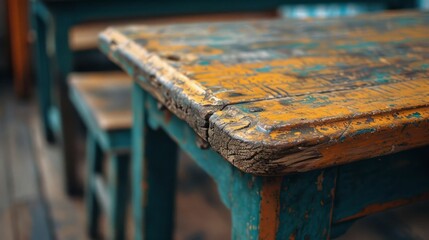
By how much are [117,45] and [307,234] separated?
53cm

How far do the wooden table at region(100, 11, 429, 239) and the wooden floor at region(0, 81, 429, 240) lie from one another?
2.59ft

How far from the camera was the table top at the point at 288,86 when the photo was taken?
580 millimetres

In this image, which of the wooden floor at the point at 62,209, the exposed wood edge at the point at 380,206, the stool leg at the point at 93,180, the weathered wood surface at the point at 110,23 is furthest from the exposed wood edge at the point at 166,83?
the weathered wood surface at the point at 110,23

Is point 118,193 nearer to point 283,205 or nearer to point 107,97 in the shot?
point 107,97

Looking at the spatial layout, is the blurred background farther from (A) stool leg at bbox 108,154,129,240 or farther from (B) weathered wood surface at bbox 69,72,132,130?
(A) stool leg at bbox 108,154,129,240

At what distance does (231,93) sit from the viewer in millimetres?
685

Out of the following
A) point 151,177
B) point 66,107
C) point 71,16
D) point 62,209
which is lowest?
point 62,209

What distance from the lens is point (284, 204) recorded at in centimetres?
66

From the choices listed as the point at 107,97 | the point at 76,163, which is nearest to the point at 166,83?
the point at 107,97

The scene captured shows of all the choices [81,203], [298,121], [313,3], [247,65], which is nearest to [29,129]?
[81,203]

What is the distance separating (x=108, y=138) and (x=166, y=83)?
83 centimetres

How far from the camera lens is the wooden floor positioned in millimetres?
1856

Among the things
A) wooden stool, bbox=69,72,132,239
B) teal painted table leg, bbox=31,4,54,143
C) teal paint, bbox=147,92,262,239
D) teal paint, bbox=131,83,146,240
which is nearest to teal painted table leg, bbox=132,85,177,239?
teal paint, bbox=131,83,146,240

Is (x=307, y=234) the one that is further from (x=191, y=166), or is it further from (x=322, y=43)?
(x=191, y=166)
